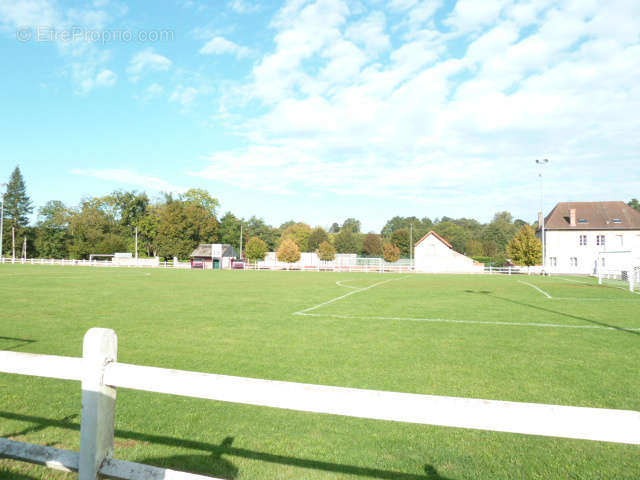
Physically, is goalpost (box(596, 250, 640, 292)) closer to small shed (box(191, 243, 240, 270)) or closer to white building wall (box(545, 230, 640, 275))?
white building wall (box(545, 230, 640, 275))

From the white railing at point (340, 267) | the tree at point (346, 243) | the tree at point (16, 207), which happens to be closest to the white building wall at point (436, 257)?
the white railing at point (340, 267)

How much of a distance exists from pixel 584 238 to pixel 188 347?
62768mm

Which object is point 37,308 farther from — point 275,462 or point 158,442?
point 275,462

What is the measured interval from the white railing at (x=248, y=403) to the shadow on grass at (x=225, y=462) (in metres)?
1.73

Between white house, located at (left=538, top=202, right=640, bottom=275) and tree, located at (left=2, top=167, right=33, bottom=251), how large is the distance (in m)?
105

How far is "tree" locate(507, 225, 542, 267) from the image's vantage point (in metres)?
53.9

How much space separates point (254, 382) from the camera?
1.87 meters

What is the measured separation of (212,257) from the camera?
239 feet

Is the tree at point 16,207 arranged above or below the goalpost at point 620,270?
above

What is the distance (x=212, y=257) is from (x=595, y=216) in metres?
61.2

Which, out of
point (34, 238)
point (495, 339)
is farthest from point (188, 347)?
point (34, 238)

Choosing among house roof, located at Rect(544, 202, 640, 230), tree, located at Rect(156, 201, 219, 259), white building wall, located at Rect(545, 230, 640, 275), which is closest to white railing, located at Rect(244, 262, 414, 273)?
tree, located at Rect(156, 201, 219, 259)

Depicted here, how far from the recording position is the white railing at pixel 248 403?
61.8 inches

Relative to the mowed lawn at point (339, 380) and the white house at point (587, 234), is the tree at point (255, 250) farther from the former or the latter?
the mowed lawn at point (339, 380)
